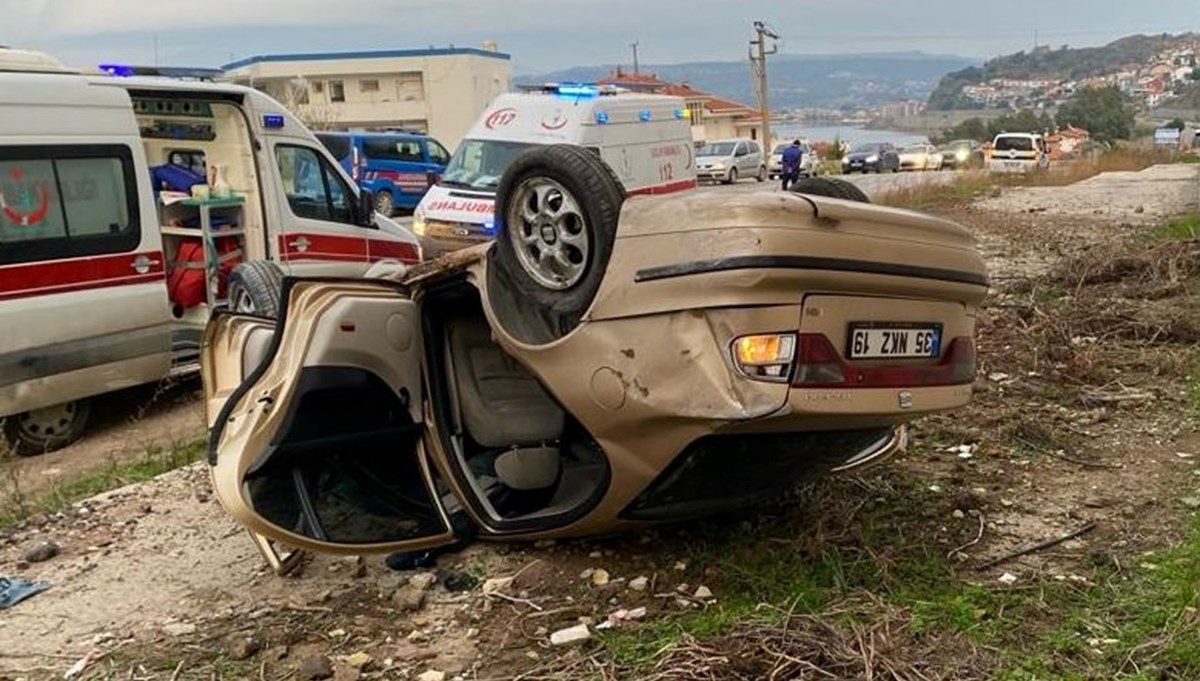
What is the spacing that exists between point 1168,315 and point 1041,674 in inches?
242

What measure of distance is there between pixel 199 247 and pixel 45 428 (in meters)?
1.99

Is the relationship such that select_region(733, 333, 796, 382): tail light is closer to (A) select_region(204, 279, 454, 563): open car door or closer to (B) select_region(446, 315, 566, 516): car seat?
(B) select_region(446, 315, 566, 516): car seat

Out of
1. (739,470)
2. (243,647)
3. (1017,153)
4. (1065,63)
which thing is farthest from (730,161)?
(1065,63)

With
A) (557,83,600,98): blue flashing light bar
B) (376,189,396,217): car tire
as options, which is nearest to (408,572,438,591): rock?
(557,83,600,98): blue flashing light bar

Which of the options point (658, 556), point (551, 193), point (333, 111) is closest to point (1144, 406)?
point (658, 556)

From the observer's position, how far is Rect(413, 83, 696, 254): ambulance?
14359mm

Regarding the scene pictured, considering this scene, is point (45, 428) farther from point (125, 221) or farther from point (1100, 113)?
point (1100, 113)

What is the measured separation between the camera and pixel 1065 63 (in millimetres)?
165000

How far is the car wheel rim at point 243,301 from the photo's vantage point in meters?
5.30

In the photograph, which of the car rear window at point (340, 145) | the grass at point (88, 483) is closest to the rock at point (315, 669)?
the grass at point (88, 483)

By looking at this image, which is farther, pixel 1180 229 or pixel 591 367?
pixel 1180 229

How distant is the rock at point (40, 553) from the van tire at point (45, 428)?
117 inches

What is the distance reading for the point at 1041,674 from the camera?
3230mm

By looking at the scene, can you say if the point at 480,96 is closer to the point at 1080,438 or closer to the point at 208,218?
the point at 208,218
